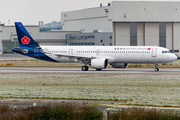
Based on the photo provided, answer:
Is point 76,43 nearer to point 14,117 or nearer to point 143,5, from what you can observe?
point 143,5

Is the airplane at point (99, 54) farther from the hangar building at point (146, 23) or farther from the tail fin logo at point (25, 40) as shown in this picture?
the hangar building at point (146, 23)

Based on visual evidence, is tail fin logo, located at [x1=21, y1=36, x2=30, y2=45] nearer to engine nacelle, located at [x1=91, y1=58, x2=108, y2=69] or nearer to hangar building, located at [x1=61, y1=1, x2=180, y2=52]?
engine nacelle, located at [x1=91, y1=58, x2=108, y2=69]

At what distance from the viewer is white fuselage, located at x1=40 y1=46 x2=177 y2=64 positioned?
46281 millimetres

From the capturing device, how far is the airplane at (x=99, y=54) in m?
46.3

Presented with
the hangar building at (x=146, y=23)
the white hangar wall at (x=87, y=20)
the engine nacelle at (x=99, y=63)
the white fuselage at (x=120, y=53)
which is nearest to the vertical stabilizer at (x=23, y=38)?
the white fuselage at (x=120, y=53)

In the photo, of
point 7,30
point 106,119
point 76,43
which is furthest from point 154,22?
point 106,119

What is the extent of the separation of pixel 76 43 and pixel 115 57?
79.0 metres

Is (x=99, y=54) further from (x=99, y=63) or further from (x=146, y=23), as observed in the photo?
(x=146, y=23)

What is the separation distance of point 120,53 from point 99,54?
322cm

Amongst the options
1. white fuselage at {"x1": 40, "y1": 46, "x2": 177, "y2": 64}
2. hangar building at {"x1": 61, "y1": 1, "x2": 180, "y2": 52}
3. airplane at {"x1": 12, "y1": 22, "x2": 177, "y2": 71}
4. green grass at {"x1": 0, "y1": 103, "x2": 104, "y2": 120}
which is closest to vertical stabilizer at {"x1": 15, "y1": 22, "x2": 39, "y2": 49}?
airplane at {"x1": 12, "y1": 22, "x2": 177, "y2": 71}

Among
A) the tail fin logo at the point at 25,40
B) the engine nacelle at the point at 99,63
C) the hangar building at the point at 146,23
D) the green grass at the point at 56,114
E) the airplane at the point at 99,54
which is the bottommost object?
the green grass at the point at 56,114

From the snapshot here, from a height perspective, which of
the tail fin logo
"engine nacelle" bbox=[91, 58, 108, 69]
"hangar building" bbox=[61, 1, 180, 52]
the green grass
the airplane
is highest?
"hangar building" bbox=[61, 1, 180, 52]

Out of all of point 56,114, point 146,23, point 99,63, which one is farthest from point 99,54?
point 146,23

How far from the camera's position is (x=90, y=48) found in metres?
49.2
